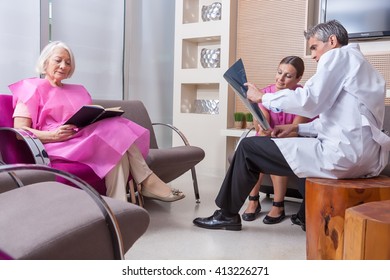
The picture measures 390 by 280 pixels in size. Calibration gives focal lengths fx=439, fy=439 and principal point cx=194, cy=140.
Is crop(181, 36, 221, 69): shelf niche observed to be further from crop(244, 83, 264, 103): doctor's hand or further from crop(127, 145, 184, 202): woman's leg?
crop(244, 83, 264, 103): doctor's hand

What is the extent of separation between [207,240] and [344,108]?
111 cm

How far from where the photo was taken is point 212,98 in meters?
5.27

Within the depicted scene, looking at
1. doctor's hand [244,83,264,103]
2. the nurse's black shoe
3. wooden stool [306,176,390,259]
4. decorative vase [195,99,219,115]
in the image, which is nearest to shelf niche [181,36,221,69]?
decorative vase [195,99,219,115]

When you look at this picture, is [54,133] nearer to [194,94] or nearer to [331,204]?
[331,204]

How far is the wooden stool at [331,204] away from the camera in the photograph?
209 centimetres

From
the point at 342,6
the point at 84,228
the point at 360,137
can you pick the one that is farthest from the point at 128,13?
the point at 84,228

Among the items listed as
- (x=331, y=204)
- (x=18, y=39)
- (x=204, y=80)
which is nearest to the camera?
(x=331, y=204)

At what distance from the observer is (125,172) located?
9.47ft

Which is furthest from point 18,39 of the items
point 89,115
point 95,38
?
point 89,115

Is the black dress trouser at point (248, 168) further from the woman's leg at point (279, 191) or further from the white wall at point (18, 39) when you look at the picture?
the white wall at point (18, 39)

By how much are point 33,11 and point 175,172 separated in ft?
6.70

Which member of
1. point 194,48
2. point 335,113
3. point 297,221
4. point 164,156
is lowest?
point 297,221

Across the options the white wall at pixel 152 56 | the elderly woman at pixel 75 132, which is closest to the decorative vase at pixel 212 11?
the white wall at pixel 152 56
